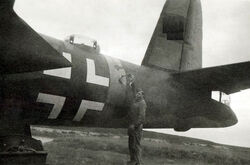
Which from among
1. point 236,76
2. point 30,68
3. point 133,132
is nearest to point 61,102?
point 30,68

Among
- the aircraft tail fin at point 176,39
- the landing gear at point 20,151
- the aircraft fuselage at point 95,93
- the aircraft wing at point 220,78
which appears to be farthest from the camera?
the aircraft tail fin at point 176,39

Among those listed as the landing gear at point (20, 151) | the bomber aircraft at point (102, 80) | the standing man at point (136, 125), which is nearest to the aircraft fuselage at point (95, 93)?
the bomber aircraft at point (102, 80)

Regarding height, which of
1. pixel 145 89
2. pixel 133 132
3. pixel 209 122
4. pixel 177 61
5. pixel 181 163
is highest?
pixel 177 61

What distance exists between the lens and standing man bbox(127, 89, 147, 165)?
18.2 ft

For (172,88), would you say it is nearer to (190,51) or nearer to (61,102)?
(190,51)

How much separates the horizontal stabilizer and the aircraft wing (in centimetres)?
263

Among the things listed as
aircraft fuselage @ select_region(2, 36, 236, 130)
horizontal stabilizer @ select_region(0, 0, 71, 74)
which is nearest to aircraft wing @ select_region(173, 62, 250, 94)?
aircraft fuselage @ select_region(2, 36, 236, 130)

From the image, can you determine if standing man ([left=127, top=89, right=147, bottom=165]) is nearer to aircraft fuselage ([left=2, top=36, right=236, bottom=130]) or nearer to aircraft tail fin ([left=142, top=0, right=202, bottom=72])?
aircraft fuselage ([left=2, top=36, right=236, bottom=130])

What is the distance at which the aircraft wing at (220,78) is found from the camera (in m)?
5.50

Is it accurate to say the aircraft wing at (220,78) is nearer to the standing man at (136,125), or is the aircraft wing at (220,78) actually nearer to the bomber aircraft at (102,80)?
the bomber aircraft at (102,80)

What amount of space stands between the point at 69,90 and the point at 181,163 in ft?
9.94

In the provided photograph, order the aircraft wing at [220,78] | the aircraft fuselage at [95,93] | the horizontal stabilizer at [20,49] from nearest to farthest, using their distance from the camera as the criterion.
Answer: the horizontal stabilizer at [20,49], the aircraft fuselage at [95,93], the aircraft wing at [220,78]

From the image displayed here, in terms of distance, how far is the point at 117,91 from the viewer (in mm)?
5715

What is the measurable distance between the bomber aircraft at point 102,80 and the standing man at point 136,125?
31cm
